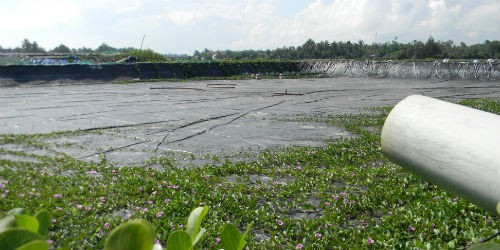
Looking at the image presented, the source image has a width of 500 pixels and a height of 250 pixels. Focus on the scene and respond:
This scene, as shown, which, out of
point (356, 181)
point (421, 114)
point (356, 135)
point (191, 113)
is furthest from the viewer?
point (191, 113)

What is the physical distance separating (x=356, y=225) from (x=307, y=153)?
151 inches

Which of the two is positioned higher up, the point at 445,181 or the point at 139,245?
the point at 139,245

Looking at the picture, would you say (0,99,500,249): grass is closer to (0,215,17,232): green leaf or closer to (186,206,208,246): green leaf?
(186,206,208,246): green leaf

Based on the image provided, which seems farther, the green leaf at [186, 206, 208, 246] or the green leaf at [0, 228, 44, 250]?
the green leaf at [186, 206, 208, 246]

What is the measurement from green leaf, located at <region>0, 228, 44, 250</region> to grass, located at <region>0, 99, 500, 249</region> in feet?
13.3

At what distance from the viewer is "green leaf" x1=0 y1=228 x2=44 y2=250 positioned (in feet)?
1.92

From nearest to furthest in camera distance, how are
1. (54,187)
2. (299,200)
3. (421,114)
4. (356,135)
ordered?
(421,114)
(299,200)
(54,187)
(356,135)

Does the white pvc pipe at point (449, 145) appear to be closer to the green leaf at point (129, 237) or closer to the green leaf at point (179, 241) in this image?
the green leaf at point (179, 241)

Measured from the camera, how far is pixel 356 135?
454 inches

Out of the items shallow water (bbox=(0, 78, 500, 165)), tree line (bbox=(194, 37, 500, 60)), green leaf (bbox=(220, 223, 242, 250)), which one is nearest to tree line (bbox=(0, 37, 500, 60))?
tree line (bbox=(194, 37, 500, 60))

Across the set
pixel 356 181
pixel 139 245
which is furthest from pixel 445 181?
pixel 356 181

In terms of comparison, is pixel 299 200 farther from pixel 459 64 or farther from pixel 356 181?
pixel 459 64

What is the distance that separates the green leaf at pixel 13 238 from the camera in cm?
58

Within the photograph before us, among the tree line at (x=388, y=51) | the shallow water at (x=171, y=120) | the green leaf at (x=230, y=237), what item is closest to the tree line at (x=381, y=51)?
the tree line at (x=388, y=51)
